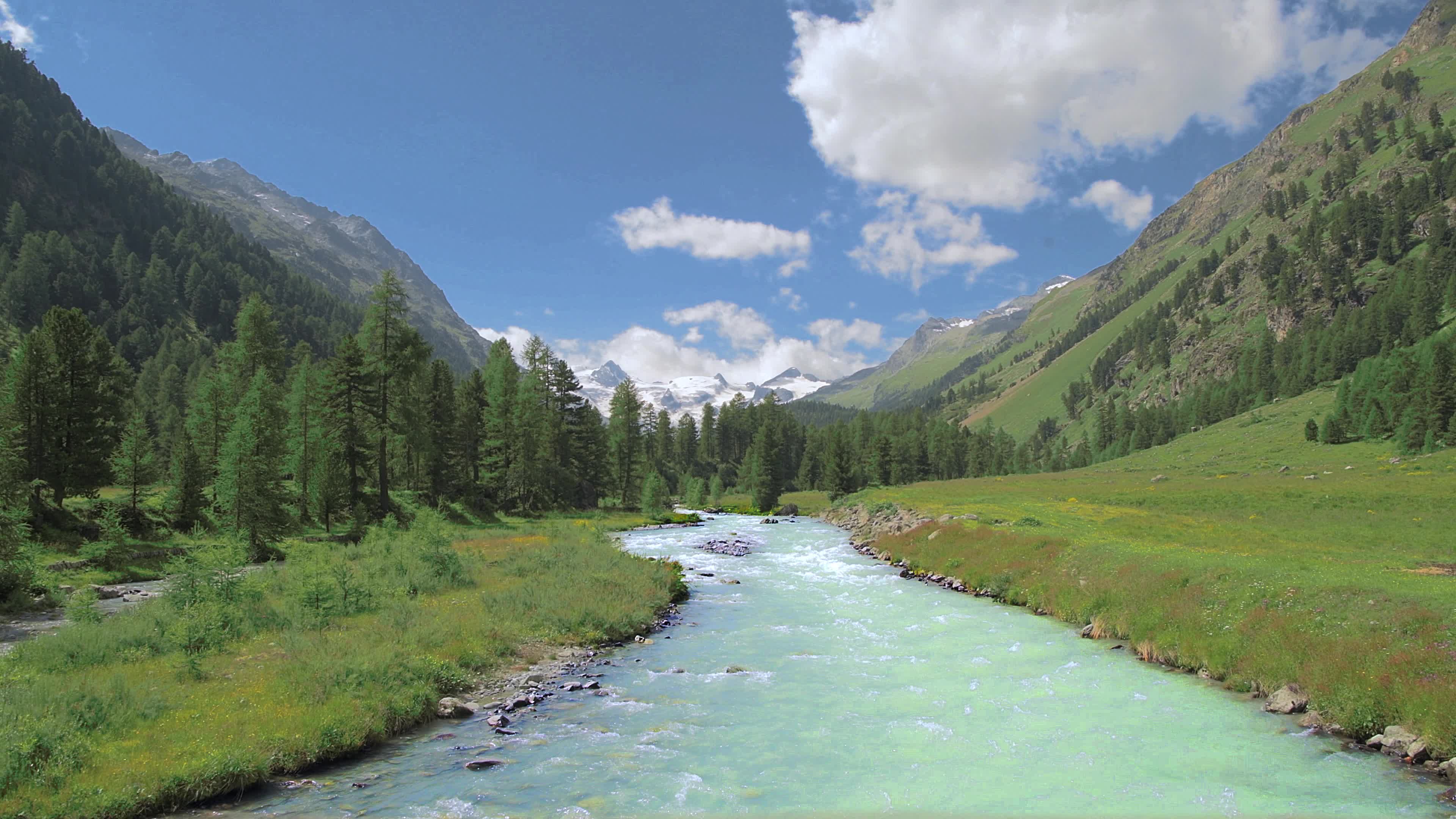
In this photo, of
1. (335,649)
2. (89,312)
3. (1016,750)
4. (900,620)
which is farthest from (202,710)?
(89,312)

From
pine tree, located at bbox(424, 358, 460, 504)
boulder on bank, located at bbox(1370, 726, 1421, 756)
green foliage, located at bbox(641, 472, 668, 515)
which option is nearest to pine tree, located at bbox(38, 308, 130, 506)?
pine tree, located at bbox(424, 358, 460, 504)

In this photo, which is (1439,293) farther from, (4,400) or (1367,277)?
(4,400)

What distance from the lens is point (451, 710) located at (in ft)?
51.9

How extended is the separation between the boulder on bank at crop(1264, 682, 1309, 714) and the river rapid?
0.49m

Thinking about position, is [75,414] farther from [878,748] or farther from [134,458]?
[878,748]

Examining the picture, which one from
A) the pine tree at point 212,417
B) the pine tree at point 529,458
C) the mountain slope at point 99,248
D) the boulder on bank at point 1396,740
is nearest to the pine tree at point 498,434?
the pine tree at point 529,458

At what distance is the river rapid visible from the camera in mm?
11367

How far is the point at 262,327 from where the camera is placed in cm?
6200

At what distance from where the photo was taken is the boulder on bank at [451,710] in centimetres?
1573

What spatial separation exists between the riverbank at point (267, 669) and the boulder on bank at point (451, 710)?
0.49 ft

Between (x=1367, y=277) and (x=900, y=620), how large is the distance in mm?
218609

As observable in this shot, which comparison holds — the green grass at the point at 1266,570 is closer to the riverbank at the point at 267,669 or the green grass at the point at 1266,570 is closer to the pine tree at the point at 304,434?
the riverbank at the point at 267,669

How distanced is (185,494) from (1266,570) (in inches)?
2191

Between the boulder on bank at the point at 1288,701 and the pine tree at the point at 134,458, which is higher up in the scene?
the pine tree at the point at 134,458
